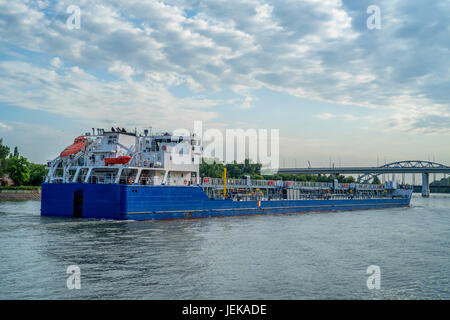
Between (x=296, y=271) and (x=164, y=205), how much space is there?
63.2ft

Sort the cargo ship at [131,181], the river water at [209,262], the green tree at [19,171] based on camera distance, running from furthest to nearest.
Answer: the green tree at [19,171]
the cargo ship at [131,181]
the river water at [209,262]

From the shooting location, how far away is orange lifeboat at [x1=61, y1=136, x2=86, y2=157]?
36.0 meters

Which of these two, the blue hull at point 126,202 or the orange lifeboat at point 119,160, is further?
the orange lifeboat at point 119,160

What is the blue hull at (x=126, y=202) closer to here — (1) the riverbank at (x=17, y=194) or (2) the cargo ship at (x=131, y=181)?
(2) the cargo ship at (x=131, y=181)

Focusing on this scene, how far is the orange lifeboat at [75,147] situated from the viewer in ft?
118

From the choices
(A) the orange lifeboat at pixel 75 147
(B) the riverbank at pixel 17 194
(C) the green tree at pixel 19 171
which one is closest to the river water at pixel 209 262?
(A) the orange lifeboat at pixel 75 147

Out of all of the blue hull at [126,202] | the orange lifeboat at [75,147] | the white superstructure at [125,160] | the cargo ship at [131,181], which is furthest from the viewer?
the orange lifeboat at [75,147]

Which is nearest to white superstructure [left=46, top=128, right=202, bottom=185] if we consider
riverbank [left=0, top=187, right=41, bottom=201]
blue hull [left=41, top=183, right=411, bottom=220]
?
blue hull [left=41, top=183, right=411, bottom=220]

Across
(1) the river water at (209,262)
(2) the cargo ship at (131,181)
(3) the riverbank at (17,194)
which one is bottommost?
(1) the river water at (209,262)

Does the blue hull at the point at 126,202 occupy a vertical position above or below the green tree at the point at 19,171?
below

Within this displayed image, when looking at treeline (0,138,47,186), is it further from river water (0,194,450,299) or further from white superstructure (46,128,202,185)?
river water (0,194,450,299)

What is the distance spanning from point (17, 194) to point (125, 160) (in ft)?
152

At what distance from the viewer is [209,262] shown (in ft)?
61.0

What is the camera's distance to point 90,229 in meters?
27.0
